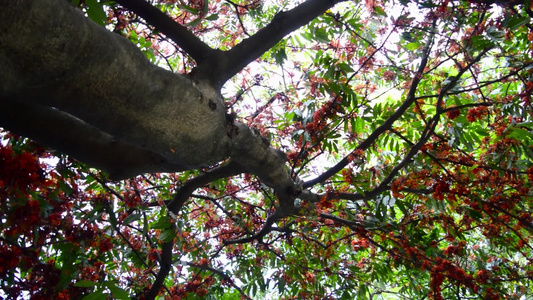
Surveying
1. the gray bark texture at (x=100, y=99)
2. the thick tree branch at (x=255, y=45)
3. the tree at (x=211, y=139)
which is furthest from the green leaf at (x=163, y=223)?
the thick tree branch at (x=255, y=45)

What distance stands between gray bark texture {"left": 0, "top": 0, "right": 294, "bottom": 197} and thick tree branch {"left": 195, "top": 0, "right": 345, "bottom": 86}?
9 cm

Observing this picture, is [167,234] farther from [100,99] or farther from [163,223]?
[100,99]

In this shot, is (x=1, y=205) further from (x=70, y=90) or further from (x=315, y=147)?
(x=315, y=147)

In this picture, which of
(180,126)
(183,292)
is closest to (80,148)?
(180,126)

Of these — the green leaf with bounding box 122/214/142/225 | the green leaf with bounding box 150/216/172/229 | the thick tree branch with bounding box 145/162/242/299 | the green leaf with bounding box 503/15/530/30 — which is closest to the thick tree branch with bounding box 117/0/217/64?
the thick tree branch with bounding box 145/162/242/299

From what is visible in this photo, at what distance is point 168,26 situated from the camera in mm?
1481

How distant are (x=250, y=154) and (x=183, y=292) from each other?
181 cm

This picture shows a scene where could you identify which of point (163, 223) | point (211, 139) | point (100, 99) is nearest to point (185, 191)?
point (163, 223)

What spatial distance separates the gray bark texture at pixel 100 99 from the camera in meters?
0.83

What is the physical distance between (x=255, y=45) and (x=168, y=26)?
0.37 meters

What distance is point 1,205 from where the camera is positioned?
1.16m

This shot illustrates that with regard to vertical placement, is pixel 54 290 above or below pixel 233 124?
below

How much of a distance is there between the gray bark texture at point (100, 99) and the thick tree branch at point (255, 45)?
88 millimetres

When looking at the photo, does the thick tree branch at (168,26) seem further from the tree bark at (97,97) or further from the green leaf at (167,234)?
the green leaf at (167,234)
